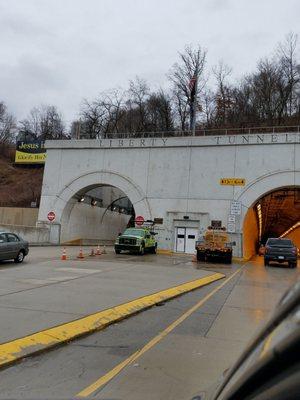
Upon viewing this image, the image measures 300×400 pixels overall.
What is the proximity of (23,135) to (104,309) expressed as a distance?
82.7 metres

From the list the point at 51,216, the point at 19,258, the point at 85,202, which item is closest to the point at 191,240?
the point at 51,216

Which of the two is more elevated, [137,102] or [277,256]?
[137,102]

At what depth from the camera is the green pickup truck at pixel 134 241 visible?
33375mm

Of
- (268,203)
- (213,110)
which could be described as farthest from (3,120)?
(268,203)

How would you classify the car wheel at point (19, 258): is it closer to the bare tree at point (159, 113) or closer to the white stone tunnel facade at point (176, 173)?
the white stone tunnel facade at point (176, 173)

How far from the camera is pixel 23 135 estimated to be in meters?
88.0

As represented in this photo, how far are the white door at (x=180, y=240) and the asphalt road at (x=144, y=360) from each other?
1133 inches

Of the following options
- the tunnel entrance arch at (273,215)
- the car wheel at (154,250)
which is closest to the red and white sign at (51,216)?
the car wheel at (154,250)

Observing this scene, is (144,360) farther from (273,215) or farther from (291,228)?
(291,228)

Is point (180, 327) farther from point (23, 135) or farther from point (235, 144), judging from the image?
point (23, 135)

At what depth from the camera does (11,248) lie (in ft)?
70.4

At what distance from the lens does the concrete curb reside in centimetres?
651

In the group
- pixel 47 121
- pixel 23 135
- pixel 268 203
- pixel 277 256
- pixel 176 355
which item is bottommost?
pixel 176 355

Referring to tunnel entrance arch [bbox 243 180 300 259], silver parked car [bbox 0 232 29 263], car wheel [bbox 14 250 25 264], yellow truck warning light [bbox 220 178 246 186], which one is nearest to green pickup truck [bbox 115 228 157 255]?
yellow truck warning light [bbox 220 178 246 186]
